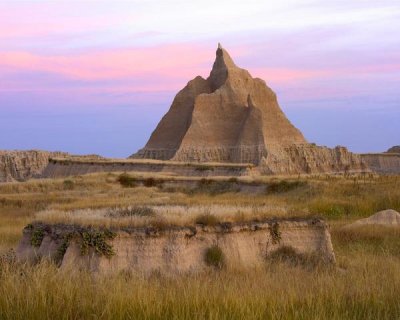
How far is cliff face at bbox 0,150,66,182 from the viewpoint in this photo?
110 meters

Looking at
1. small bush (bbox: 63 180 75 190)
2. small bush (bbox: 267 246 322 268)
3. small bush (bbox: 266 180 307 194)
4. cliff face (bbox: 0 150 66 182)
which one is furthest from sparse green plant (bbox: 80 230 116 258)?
cliff face (bbox: 0 150 66 182)

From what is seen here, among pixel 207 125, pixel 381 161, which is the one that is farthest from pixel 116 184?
pixel 381 161

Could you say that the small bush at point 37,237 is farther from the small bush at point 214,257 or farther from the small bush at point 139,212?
the small bush at point 214,257

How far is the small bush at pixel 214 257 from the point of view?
512 inches

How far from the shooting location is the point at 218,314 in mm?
6453

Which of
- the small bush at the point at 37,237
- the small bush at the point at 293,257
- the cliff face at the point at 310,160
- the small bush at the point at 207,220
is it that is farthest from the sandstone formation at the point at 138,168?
the small bush at the point at 37,237

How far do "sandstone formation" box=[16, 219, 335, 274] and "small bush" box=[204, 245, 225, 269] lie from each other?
0.21ft

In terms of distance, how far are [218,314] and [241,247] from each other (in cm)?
722

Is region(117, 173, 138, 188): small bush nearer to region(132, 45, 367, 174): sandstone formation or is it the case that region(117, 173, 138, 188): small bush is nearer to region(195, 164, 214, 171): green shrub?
region(195, 164, 214, 171): green shrub

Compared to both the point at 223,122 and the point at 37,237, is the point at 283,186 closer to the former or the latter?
the point at 37,237

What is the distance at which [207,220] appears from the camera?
1367 cm

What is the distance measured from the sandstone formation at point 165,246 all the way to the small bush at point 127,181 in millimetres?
41326

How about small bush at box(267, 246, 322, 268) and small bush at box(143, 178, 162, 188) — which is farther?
small bush at box(143, 178, 162, 188)

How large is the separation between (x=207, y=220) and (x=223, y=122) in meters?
101
